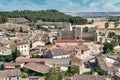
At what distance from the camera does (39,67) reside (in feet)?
66.0

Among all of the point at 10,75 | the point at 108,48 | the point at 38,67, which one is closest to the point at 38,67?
the point at 38,67

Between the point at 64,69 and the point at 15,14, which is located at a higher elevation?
the point at 15,14

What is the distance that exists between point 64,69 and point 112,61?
17.2 ft

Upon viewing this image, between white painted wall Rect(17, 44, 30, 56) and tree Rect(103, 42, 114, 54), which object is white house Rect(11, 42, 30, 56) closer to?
white painted wall Rect(17, 44, 30, 56)

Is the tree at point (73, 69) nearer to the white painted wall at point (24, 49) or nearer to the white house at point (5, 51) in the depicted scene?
the white house at point (5, 51)

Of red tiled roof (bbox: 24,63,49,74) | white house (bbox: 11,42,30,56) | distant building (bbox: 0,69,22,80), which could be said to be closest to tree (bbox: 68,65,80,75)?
red tiled roof (bbox: 24,63,49,74)

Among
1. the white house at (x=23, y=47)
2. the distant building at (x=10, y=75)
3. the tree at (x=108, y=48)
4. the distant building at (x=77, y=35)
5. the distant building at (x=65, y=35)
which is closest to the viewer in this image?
the distant building at (x=10, y=75)

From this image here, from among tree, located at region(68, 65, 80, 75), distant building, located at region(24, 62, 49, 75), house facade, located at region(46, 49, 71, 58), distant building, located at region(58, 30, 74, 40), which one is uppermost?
distant building, located at region(58, 30, 74, 40)

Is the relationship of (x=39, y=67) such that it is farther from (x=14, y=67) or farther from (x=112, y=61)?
(x=112, y=61)

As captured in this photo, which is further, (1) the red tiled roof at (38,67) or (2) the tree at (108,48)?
(2) the tree at (108,48)

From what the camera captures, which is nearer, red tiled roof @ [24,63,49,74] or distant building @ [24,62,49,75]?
distant building @ [24,62,49,75]

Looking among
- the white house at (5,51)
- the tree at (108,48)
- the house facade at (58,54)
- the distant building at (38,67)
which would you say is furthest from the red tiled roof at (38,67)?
the tree at (108,48)

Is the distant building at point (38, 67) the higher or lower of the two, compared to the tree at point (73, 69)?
higher

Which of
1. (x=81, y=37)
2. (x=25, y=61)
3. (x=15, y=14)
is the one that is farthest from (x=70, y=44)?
(x=15, y=14)
